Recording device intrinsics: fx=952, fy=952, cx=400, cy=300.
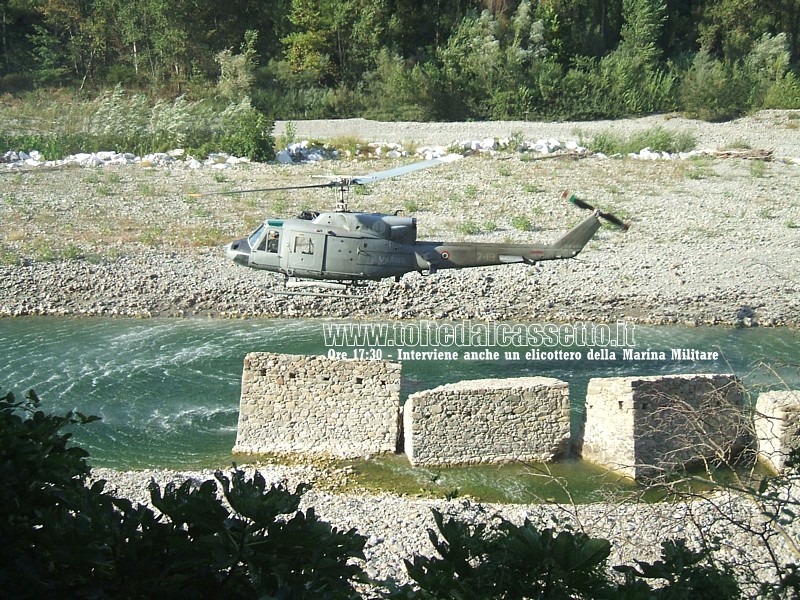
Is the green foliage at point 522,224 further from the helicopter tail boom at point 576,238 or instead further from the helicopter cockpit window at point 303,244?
the helicopter cockpit window at point 303,244

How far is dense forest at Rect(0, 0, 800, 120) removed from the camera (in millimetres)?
35656

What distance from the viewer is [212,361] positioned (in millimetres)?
16359

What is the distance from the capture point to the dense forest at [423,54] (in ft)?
117

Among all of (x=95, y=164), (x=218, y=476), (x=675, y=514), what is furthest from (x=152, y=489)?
(x=95, y=164)

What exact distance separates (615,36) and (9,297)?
31142mm

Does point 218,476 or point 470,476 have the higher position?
point 218,476

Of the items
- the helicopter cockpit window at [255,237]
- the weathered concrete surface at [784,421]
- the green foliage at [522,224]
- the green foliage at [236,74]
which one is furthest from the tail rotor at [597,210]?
the green foliage at [236,74]

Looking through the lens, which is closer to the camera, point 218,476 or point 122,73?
point 218,476

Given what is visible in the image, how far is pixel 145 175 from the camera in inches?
1041

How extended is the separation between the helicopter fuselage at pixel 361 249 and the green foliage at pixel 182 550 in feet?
32.4

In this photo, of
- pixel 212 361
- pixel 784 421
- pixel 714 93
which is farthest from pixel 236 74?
pixel 784 421

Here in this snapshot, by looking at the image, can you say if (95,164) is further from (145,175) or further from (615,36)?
(615,36)

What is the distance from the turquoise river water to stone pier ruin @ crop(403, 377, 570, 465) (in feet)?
7.35

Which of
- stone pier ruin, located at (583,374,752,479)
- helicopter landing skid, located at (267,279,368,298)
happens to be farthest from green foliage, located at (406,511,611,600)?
helicopter landing skid, located at (267,279,368,298)
